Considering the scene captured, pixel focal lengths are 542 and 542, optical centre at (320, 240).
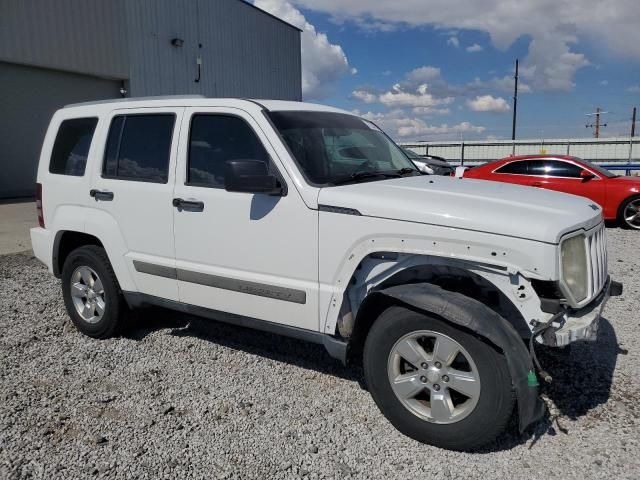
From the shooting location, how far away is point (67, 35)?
1566 cm

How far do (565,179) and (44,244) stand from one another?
31.3 feet

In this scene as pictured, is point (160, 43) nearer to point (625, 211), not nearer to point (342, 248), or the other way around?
point (625, 211)

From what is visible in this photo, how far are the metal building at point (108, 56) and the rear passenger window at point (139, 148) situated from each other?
40.2 feet

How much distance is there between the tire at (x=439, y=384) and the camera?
2.86 m

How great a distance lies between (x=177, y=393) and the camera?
3.79m

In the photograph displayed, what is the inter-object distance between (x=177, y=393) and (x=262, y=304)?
893 millimetres

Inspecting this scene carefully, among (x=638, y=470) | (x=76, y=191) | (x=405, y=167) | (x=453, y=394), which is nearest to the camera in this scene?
(x=638, y=470)

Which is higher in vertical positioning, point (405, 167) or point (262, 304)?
point (405, 167)

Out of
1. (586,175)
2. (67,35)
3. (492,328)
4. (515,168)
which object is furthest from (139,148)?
(67,35)

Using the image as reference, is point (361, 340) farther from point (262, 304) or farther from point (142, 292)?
point (142, 292)

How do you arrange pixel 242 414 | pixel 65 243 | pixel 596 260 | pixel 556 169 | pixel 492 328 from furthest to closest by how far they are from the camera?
1. pixel 556 169
2. pixel 65 243
3. pixel 242 414
4. pixel 596 260
5. pixel 492 328

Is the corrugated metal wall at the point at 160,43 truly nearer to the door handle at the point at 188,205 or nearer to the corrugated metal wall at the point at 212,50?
the corrugated metal wall at the point at 212,50

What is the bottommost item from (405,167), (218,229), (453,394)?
(453,394)

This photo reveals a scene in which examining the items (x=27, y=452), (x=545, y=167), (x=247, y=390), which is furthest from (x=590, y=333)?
(x=545, y=167)
